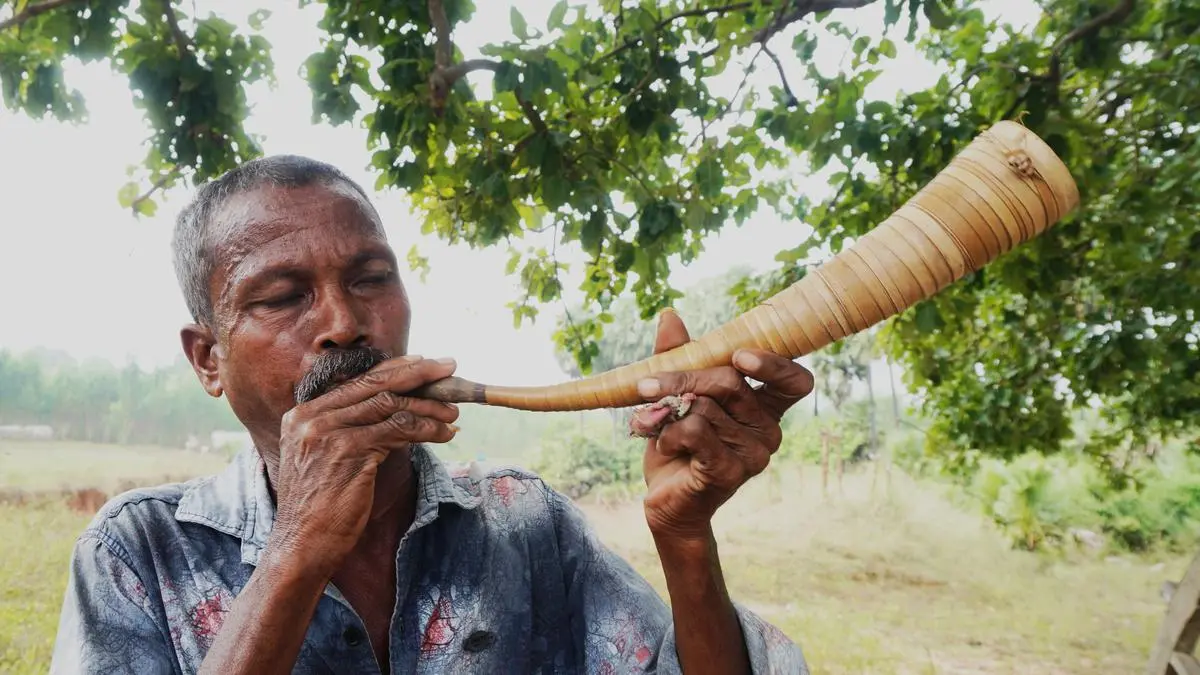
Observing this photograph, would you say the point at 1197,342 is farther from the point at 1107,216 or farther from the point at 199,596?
the point at 199,596

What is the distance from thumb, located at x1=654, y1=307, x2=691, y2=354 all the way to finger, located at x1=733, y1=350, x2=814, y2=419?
0.18 m

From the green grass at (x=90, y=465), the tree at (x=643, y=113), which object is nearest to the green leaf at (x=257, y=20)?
the tree at (x=643, y=113)

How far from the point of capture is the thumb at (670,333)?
4.90ft

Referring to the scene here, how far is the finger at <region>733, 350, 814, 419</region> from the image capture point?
1.31 m

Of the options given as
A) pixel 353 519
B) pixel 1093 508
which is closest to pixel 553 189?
pixel 353 519

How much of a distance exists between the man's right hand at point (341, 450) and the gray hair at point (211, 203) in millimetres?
461

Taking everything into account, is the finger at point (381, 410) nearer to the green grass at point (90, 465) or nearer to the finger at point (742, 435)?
the finger at point (742, 435)

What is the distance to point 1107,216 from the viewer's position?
16.2 feet

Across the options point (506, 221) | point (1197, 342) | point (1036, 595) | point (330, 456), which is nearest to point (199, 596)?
point (330, 456)

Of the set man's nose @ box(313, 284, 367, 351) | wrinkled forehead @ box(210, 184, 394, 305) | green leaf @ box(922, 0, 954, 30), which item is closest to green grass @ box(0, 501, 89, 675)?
wrinkled forehead @ box(210, 184, 394, 305)

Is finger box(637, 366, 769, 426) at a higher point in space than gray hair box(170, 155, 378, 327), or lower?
lower

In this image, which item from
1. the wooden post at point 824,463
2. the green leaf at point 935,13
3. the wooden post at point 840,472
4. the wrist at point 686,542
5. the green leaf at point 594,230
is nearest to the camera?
the wrist at point 686,542

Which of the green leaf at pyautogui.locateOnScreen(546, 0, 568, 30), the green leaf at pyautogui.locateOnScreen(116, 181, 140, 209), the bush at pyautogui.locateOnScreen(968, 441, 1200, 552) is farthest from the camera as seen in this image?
the bush at pyautogui.locateOnScreen(968, 441, 1200, 552)

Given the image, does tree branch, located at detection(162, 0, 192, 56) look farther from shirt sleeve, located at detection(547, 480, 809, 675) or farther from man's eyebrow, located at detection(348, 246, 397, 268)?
shirt sleeve, located at detection(547, 480, 809, 675)
